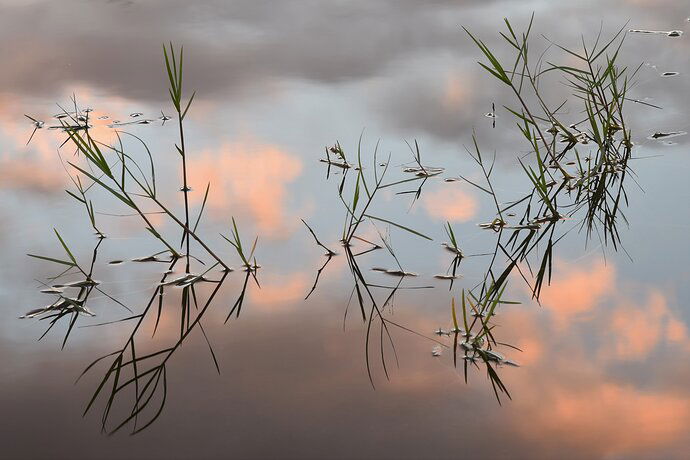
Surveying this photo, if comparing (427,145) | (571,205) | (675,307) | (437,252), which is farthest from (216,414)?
(427,145)

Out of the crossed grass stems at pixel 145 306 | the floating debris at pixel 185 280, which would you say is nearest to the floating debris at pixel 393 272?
the crossed grass stems at pixel 145 306

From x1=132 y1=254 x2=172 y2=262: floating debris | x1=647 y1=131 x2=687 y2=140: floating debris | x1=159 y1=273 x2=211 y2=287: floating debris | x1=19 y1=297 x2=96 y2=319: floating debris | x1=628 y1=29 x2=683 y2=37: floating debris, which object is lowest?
x1=19 y1=297 x2=96 y2=319: floating debris

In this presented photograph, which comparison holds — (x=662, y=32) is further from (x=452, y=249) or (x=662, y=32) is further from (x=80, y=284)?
(x=80, y=284)

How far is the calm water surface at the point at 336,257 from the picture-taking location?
5.00 ft

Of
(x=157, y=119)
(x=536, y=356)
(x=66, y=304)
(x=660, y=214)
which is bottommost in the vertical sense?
(x=536, y=356)

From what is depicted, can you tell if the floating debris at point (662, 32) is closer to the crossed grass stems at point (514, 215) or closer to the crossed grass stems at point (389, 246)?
the crossed grass stems at point (514, 215)

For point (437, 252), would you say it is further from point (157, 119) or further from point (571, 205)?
point (157, 119)

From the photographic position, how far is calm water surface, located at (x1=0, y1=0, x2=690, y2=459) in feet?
5.00

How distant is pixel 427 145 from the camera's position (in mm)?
2768

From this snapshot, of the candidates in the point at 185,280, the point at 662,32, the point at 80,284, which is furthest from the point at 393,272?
the point at 662,32

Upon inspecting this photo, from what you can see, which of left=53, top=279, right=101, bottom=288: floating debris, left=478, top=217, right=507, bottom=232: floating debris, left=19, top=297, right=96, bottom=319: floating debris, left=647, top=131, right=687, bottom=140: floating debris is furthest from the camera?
left=647, top=131, right=687, bottom=140: floating debris

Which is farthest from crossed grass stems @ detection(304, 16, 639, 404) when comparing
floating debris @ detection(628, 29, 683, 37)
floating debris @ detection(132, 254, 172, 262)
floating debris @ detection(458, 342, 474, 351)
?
floating debris @ detection(628, 29, 683, 37)

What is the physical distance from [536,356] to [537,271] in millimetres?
357

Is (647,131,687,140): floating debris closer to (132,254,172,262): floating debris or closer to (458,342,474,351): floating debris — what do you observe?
(458,342,474,351): floating debris
